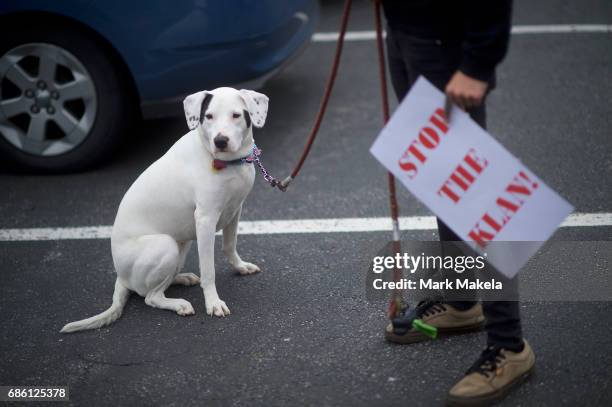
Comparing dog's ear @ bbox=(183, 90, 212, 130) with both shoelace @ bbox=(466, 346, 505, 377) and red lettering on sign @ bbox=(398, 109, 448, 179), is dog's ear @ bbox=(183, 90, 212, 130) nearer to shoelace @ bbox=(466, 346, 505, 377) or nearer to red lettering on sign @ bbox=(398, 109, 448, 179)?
red lettering on sign @ bbox=(398, 109, 448, 179)

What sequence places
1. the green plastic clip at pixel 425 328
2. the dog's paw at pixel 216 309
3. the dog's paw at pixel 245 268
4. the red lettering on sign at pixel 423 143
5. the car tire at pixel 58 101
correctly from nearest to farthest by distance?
the red lettering on sign at pixel 423 143 < the green plastic clip at pixel 425 328 < the dog's paw at pixel 216 309 < the dog's paw at pixel 245 268 < the car tire at pixel 58 101

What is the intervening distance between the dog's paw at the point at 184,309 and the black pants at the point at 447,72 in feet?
4.48

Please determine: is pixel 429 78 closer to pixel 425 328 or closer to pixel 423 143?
pixel 423 143

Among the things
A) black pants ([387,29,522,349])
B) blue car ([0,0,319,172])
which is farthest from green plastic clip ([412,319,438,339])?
blue car ([0,0,319,172])

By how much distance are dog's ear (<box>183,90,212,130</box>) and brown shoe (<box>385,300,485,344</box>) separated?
120 centimetres

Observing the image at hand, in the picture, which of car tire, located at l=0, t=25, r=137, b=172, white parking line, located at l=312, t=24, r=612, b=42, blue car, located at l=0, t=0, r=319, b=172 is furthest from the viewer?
white parking line, located at l=312, t=24, r=612, b=42

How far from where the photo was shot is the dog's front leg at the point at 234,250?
140 inches

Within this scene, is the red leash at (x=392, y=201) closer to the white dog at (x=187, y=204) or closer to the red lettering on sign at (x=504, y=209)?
the red lettering on sign at (x=504, y=209)

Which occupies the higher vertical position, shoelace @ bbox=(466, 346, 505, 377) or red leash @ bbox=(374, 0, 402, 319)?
red leash @ bbox=(374, 0, 402, 319)

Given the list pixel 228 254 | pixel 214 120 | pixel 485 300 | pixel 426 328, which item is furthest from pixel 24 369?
pixel 485 300

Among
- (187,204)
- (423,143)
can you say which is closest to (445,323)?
(423,143)

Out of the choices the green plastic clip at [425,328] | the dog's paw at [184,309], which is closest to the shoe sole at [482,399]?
the green plastic clip at [425,328]

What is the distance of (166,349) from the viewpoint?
313cm

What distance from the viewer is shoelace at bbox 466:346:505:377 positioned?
2.69 m
